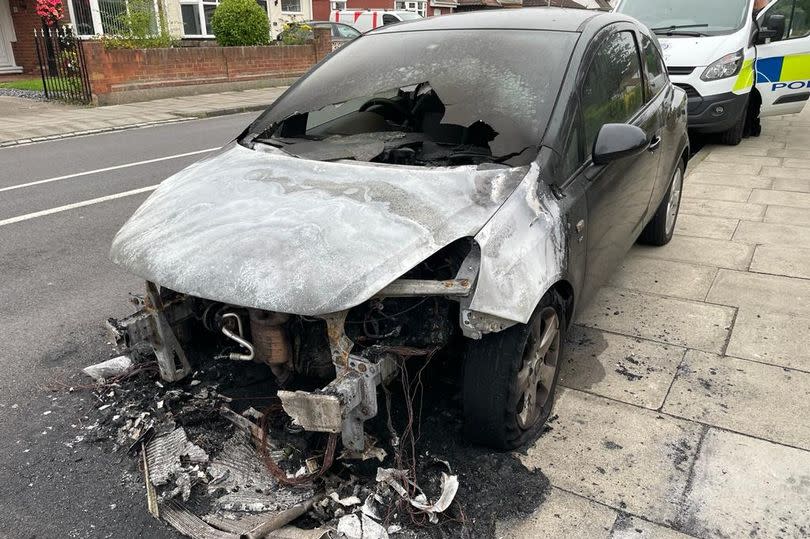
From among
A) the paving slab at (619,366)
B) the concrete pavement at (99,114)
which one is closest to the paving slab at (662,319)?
the paving slab at (619,366)

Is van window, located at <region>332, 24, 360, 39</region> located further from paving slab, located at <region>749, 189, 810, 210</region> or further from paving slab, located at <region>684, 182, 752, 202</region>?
paving slab, located at <region>749, 189, 810, 210</region>

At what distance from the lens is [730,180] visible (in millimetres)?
7562

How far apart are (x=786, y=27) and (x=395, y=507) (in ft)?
32.0

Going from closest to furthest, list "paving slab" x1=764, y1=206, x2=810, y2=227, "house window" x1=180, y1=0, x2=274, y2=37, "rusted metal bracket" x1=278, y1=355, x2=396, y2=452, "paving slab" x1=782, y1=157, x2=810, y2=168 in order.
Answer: "rusted metal bracket" x1=278, y1=355, x2=396, y2=452 < "paving slab" x1=764, y1=206, x2=810, y2=227 < "paving slab" x1=782, y1=157, x2=810, y2=168 < "house window" x1=180, y1=0, x2=274, y2=37

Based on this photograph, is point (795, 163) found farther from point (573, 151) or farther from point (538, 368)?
point (538, 368)

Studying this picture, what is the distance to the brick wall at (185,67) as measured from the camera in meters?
14.7

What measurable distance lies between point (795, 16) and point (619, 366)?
8.23 meters

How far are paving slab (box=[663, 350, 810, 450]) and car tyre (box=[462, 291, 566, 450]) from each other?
755mm

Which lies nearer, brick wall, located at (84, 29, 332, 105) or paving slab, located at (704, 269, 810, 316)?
paving slab, located at (704, 269, 810, 316)

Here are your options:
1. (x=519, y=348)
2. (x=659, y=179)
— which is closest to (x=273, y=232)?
(x=519, y=348)

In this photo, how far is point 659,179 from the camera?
460 centimetres

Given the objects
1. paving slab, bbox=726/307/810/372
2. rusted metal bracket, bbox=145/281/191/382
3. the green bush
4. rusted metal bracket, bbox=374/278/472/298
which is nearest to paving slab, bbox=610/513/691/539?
rusted metal bracket, bbox=374/278/472/298

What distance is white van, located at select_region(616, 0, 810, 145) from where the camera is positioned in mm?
8234

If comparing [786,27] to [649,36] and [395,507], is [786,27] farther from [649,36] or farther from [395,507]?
[395,507]
